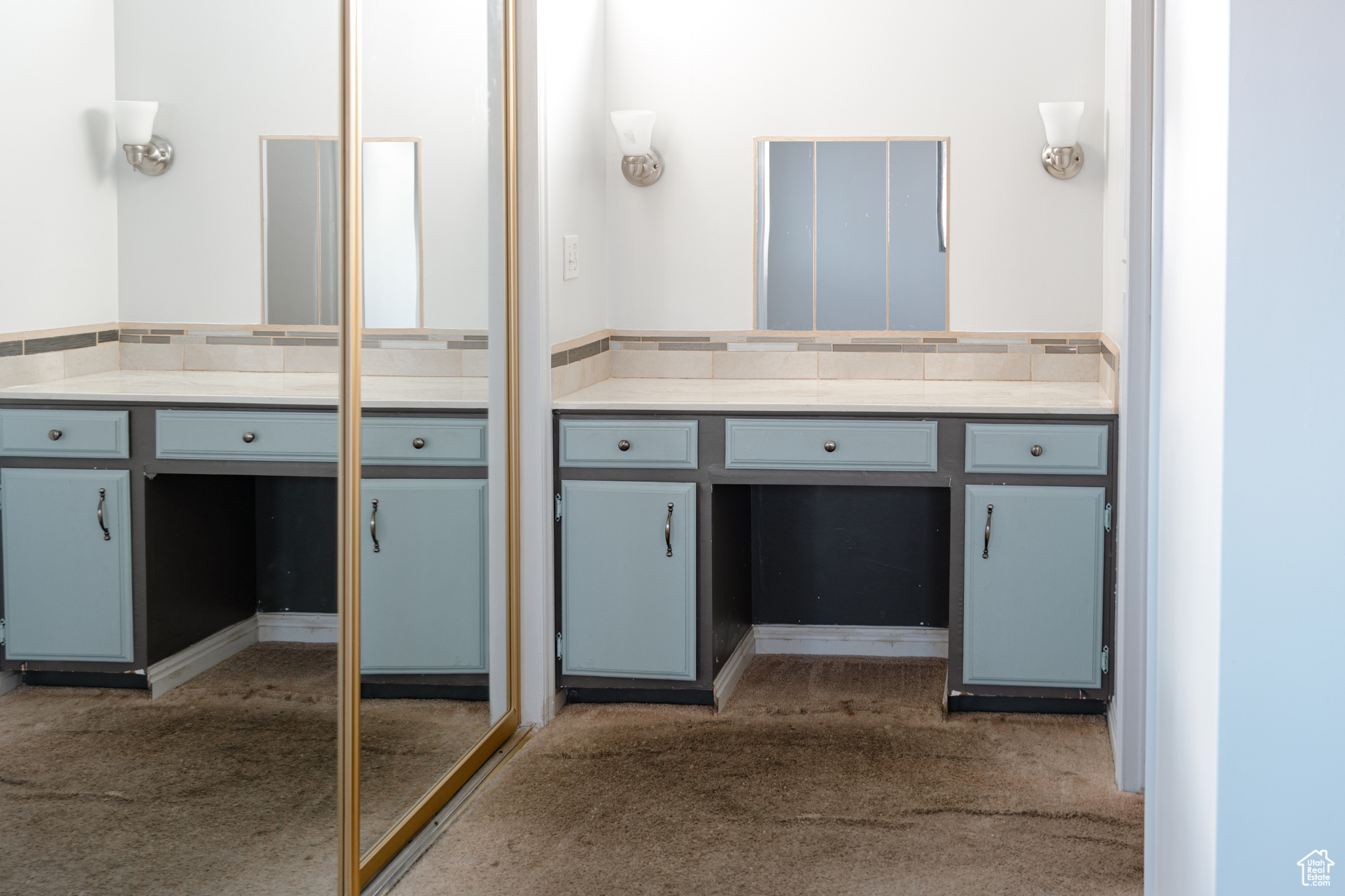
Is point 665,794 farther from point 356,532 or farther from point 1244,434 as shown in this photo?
point 1244,434

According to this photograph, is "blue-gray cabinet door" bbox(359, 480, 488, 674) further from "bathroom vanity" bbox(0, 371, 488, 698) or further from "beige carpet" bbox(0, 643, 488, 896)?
"beige carpet" bbox(0, 643, 488, 896)

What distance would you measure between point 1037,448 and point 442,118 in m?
1.61

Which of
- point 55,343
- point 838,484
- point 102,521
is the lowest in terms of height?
point 838,484

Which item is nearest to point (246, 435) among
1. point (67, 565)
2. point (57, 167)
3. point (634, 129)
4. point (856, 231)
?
point (67, 565)

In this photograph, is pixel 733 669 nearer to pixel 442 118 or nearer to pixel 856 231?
pixel 856 231

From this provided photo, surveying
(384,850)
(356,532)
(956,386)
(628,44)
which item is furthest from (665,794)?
(628,44)

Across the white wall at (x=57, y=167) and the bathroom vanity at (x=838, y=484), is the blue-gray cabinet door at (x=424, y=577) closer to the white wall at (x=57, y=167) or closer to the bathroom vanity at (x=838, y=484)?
the bathroom vanity at (x=838, y=484)

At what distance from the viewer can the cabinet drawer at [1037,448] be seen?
305 cm

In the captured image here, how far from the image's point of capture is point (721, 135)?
3.72m

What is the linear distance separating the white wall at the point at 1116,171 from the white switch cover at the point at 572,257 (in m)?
1.39

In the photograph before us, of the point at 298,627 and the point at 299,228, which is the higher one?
the point at 299,228

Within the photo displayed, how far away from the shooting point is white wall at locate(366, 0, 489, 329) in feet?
7.36

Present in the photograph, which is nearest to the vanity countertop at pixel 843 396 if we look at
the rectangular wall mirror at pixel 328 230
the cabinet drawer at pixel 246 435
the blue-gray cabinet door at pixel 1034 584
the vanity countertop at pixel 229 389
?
the blue-gray cabinet door at pixel 1034 584

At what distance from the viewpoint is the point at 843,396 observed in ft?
10.9
